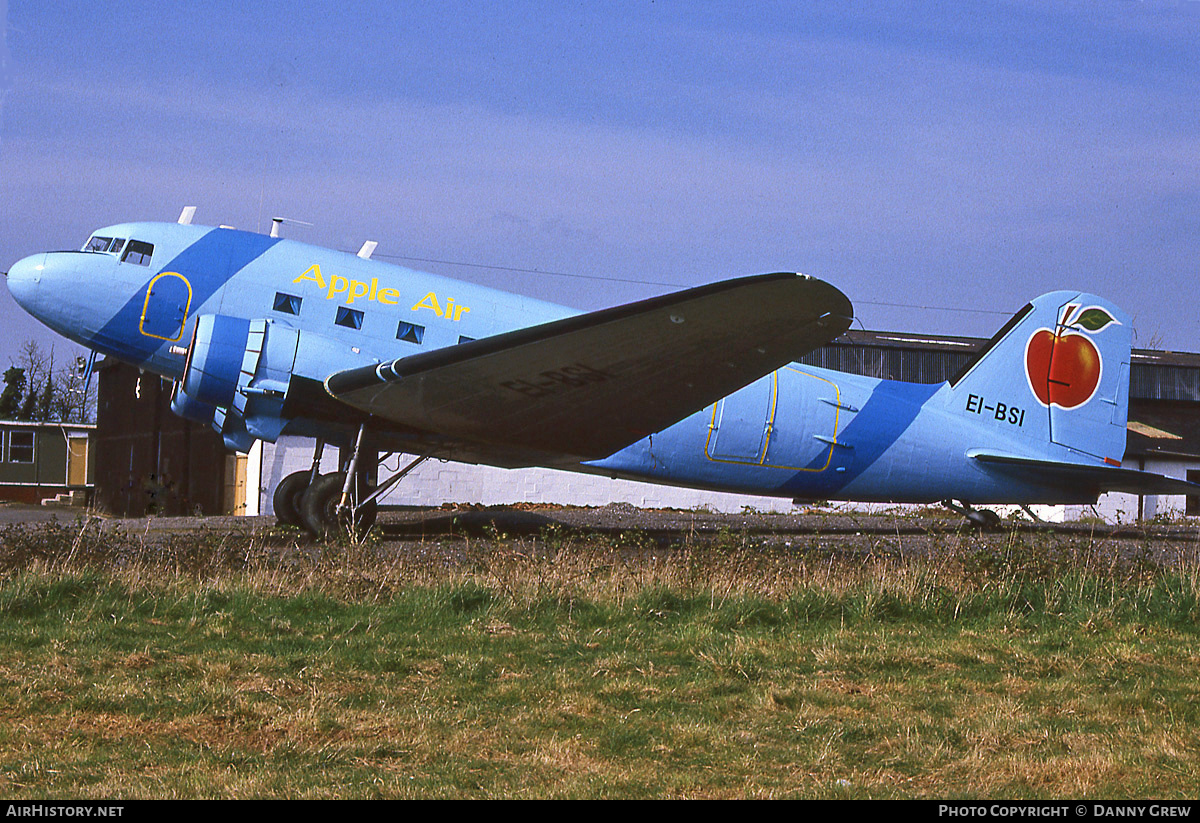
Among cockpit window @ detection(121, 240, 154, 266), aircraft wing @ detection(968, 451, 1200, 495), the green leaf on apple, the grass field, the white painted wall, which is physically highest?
the green leaf on apple

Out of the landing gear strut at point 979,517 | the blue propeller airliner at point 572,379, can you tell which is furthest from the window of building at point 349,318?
the landing gear strut at point 979,517

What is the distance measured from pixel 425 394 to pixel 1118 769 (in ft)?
27.2

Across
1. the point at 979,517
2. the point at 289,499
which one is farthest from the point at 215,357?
the point at 979,517

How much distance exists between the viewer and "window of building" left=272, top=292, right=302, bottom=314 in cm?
1272

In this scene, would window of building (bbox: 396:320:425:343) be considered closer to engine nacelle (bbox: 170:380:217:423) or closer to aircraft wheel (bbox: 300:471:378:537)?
aircraft wheel (bbox: 300:471:378:537)

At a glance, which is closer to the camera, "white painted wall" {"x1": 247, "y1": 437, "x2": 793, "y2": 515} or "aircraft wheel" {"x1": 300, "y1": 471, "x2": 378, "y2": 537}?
"aircraft wheel" {"x1": 300, "y1": 471, "x2": 378, "y2": 537}

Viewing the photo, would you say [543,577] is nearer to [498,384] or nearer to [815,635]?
[815,635]

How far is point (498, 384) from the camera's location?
37.0 feet

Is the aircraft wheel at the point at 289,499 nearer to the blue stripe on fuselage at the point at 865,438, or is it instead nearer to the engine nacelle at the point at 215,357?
the engine nacelle at the point at 215,357

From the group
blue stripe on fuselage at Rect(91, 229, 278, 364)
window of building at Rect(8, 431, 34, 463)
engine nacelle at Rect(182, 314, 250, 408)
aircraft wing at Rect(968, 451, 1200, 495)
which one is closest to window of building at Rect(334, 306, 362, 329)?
engine nacelle at Rect(182, 314, 250, 408)

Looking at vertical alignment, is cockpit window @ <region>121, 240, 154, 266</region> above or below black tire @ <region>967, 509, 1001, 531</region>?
above

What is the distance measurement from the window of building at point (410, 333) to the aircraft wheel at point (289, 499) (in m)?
2.86

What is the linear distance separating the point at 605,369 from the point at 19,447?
122ft

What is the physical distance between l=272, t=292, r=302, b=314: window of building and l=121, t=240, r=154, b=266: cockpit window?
5.47 feet
